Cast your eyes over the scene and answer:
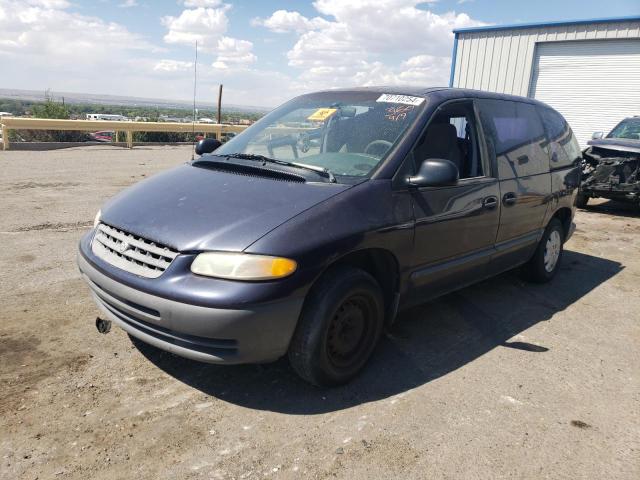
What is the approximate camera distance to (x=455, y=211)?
3525 mm

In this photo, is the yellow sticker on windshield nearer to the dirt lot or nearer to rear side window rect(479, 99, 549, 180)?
rear side window rect(479, 99, 549, 180)

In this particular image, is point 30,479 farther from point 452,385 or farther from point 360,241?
point 452,385

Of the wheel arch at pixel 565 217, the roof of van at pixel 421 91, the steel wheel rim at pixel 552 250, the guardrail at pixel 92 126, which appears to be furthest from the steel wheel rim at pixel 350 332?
the guardrail at pixel 92 126

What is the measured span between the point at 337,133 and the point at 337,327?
1433 millimetres

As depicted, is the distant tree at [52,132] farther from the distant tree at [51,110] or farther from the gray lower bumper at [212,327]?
the gray lower bumper at [212,327]

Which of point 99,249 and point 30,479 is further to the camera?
point 99,249

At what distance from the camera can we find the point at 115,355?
3232 millimetres

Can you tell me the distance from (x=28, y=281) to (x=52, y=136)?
14708mm

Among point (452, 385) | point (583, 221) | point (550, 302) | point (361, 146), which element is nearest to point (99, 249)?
point (361, 146)

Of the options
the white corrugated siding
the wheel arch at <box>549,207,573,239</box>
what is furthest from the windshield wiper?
the white corrugated siding

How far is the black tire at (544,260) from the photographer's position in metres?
4.91

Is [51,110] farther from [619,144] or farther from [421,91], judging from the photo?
[421,91]

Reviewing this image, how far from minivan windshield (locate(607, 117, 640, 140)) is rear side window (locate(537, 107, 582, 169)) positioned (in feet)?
18.0

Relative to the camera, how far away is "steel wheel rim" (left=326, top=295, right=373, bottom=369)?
288 cm
